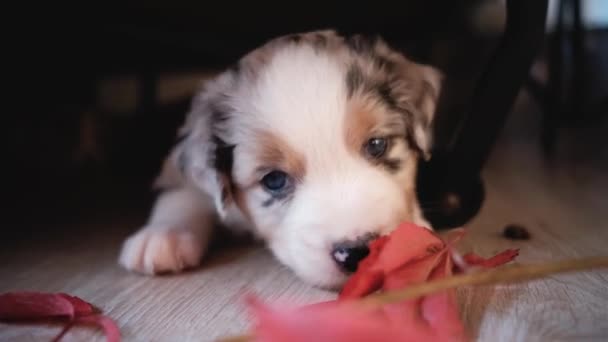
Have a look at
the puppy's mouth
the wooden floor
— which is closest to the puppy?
the puppy's mouth

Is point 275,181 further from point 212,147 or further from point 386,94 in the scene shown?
point 386,94

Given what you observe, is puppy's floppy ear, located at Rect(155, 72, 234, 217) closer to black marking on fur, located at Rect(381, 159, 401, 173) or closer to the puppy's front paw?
the puppy's front paw

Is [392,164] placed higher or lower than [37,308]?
higher

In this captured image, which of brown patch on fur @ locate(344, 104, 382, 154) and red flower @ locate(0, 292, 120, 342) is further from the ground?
brown patch on fur @ locate(344, 104, 382, 154)

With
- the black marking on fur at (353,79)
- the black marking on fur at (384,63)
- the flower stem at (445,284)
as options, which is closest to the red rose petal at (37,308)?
the flower stem at (445,284)

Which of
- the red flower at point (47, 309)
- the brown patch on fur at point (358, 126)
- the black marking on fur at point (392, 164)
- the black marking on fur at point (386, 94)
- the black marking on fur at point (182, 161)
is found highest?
the black marking on fur at point (386, 94)

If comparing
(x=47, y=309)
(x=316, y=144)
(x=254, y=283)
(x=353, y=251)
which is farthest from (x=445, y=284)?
(x=47, y=309)

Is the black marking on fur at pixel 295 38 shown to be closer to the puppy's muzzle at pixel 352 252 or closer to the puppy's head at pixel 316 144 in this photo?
the puppy's head at pixel 316 144
